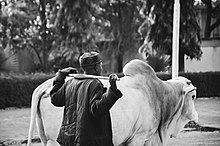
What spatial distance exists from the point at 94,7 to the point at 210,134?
14476 millimetres

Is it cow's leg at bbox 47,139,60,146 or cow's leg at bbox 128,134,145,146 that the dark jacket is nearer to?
cow's leg at bbox 47,139,60,146

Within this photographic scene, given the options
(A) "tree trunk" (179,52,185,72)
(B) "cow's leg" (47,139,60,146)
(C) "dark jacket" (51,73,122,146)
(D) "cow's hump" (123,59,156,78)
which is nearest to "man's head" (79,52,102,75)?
(C) "dark jacket" (51,73,122,146)

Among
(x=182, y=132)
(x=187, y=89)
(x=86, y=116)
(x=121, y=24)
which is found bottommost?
(x=182, y=132)

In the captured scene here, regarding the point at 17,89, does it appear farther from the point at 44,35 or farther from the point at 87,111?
the point at 87,111

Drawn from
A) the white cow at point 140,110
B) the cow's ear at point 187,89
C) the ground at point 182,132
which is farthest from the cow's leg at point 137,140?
the ground at point 182,132

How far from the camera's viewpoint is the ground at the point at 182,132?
9.56 m

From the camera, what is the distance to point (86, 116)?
4.08 m

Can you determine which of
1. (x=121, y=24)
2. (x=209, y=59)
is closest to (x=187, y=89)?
(x=209, y=59)

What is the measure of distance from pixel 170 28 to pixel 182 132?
11.7 metres

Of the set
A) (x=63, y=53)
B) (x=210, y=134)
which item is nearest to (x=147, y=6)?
(x=63, y=53)

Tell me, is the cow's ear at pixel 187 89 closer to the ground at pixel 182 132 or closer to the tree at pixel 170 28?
the ground at pixel 182 132

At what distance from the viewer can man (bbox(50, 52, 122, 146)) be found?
Result: 4023mm

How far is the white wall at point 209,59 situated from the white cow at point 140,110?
65.9 feet

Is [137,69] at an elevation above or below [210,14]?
below
